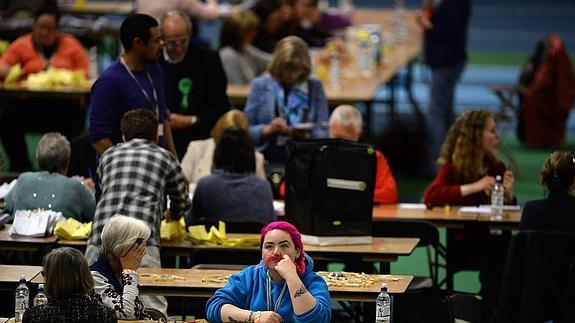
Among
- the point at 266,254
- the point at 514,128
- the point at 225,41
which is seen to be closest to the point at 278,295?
the point at 266,254

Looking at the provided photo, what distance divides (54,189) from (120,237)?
6.07ft

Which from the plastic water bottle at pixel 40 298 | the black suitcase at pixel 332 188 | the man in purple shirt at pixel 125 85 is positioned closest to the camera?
the plastic water bottle at pixel 40 298

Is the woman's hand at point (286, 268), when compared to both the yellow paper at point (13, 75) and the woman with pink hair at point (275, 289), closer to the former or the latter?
the woman with pink hair at point (275, 289)

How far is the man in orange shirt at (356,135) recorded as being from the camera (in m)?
9.39

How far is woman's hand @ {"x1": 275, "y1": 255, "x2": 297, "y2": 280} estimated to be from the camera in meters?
6.26

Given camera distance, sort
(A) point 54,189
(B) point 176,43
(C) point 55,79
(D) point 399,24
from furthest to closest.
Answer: (D) point 399,24
(C) point 55,79
(B) point 176,43
(A) point 54,189

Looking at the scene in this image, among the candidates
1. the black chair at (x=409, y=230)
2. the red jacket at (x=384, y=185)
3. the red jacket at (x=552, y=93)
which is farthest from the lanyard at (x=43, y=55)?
the red jacket at (x=552, y=93)

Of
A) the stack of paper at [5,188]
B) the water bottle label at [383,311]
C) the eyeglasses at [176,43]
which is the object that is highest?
the eyeglasses at [176,43]

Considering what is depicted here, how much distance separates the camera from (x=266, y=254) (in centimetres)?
638

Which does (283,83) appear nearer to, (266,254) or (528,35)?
(266,254)

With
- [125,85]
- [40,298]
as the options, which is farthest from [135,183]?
[40,298]

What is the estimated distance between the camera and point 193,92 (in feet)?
33.8

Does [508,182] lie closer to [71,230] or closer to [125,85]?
[125,85]

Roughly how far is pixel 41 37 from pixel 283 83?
3.00 metres
